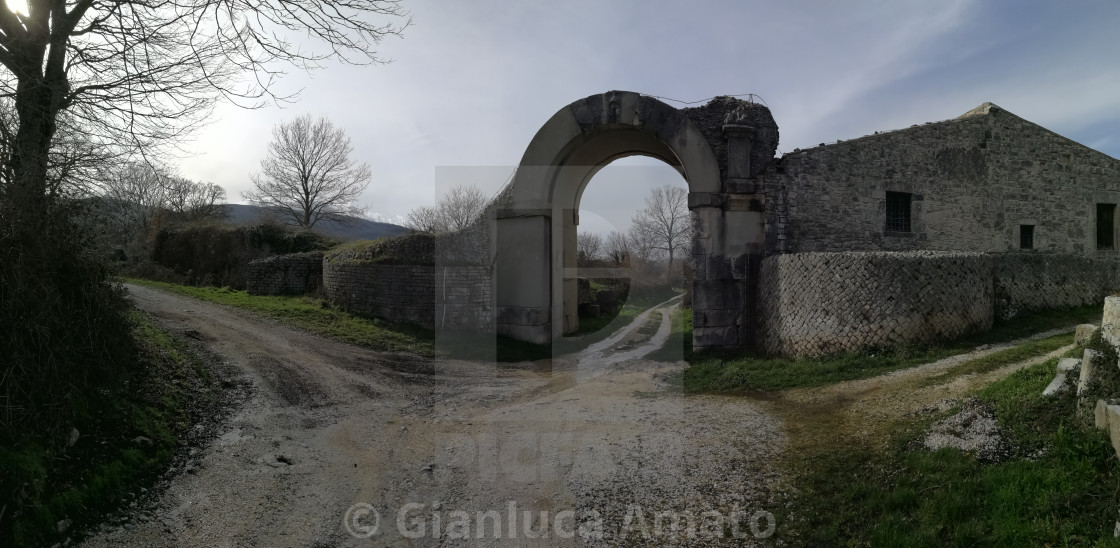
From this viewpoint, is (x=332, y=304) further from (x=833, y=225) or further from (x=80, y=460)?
(x=833, y=225)

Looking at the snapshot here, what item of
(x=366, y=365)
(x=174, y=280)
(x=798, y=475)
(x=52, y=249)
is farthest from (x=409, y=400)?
(x=174, y=280)

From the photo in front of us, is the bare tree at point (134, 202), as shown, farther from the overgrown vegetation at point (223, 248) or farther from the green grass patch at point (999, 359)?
the green grass patch at point (999, 359)

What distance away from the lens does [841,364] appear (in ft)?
26.4

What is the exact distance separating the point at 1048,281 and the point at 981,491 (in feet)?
28.4

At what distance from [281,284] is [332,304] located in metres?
3.69

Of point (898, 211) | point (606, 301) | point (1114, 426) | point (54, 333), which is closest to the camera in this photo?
point (1114, 426)

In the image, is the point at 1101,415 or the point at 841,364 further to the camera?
the point at 841,364

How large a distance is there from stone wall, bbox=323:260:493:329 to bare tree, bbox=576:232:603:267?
1343cm

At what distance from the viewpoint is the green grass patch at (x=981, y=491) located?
10.9ft

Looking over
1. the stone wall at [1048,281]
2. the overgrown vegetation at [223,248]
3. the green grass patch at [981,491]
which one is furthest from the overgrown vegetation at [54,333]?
the overgrown vegetation at [223,248]

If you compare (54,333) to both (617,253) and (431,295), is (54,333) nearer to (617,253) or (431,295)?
(431,295)

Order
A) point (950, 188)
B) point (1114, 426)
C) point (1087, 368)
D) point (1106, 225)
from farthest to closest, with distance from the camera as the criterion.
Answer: point (1106, 225) < point (950, 188) < point (1087, 368) < point (1114, 426)

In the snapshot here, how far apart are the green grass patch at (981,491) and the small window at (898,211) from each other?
772 cm

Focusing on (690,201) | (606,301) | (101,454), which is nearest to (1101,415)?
(101,454)
